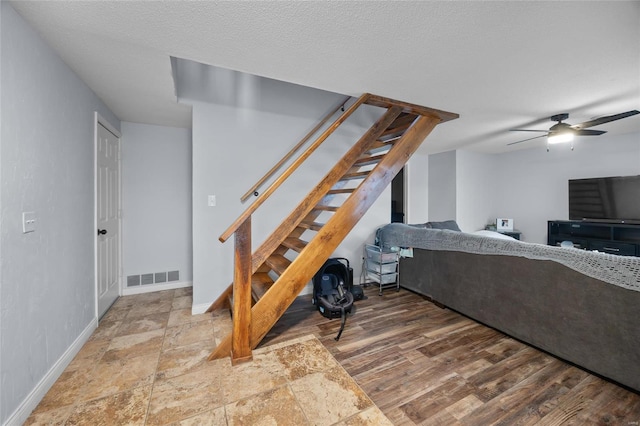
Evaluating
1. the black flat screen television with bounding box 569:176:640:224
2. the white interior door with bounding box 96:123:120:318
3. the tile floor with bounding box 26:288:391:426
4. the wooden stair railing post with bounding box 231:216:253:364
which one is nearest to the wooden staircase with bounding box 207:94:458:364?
the wooden stair railing post with bounding box 231:216:253:364

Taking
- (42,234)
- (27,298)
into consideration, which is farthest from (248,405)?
(42,234)

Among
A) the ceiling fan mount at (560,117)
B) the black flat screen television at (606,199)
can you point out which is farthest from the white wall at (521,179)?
the ceiling fan mount at (560,117)

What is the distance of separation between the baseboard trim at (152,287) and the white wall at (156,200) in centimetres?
6

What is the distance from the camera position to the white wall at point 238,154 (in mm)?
2703

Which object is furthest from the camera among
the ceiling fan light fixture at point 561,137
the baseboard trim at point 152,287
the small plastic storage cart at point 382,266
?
the small plastic storage cart at point 382,266

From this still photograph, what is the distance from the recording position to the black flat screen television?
151 inches

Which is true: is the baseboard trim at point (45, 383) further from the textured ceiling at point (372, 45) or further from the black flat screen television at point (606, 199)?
the black flat screen television at point (606, 199)

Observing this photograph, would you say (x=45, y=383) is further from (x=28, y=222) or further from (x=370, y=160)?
(x=370, y=160)

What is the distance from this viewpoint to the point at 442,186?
18.0 feet

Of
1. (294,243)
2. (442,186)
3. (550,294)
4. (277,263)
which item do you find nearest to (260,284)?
(277,263)

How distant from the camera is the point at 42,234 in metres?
1.61

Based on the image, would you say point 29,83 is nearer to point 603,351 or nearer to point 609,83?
point 603,351

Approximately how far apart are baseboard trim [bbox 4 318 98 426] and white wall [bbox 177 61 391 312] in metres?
0.87

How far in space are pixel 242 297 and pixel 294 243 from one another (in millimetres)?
886
